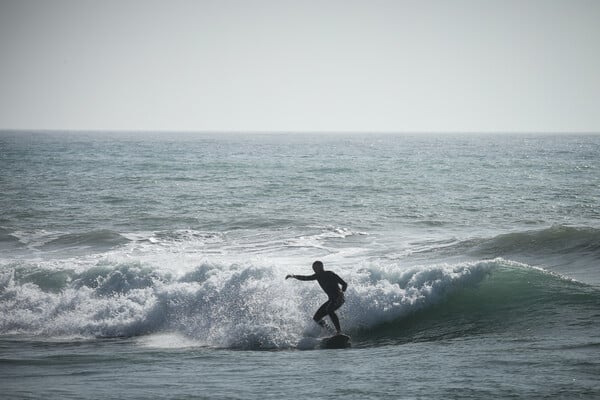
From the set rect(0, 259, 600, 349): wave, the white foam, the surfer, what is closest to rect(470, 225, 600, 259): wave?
rect(0, 259, 600, 349): wave

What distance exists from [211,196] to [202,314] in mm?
21293

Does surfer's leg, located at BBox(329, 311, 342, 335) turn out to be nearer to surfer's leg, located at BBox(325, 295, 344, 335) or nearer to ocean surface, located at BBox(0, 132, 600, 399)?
surfer's leg, located at BBox(325, 295, 344, 335)

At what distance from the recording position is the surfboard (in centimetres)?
1086

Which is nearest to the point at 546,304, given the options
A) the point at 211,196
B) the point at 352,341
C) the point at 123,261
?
the point at 352,341

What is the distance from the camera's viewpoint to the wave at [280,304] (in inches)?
452

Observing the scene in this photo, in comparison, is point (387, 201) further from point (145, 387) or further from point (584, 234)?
point (145, 387)

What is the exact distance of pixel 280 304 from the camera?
1262cm

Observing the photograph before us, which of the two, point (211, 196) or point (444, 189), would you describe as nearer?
point (211, 196)

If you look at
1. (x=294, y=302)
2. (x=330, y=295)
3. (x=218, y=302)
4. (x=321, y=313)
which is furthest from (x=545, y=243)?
(x=218, y=302)

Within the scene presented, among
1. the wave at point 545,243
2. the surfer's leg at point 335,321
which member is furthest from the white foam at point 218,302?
the wave at point 545,243

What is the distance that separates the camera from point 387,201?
31422 millimetres

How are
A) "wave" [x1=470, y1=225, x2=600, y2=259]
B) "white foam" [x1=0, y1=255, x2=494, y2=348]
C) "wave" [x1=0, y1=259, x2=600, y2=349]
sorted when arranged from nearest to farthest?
"wave" [x1=0, y1=259, x2=600, y2=349]
"white foam" [x1=0, y1=255, x2=494, y2=348]
"wave" [x1=470, y1=225, x2=600, y2=259]

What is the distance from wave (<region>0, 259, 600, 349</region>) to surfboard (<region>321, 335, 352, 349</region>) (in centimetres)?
24

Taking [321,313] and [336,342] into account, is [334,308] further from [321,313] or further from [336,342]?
[336,342]
